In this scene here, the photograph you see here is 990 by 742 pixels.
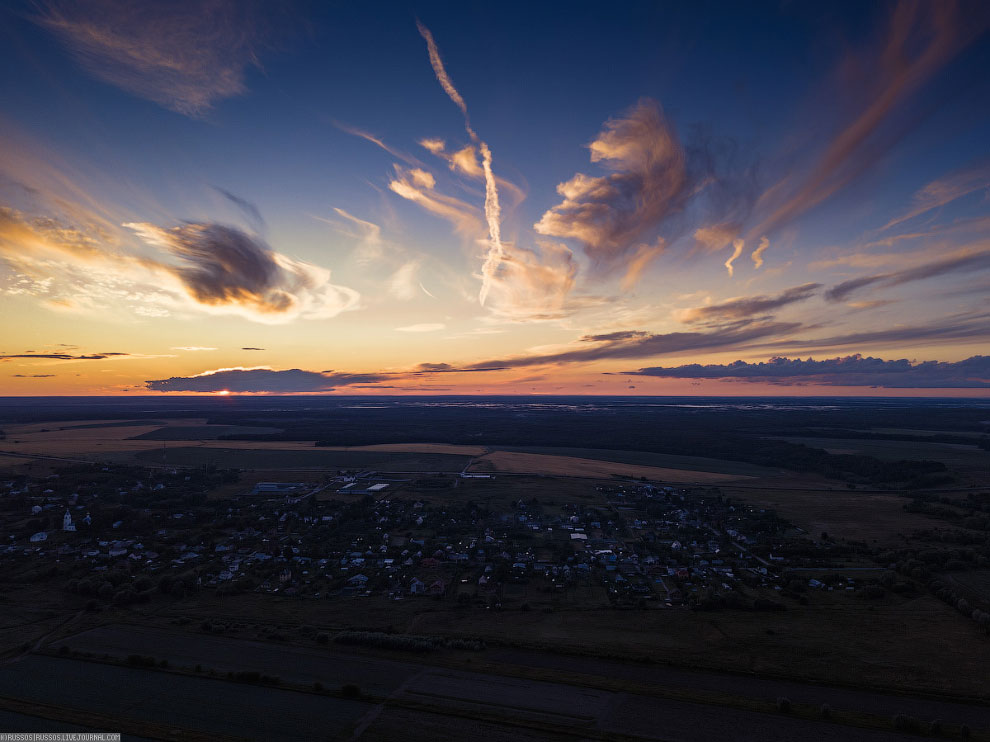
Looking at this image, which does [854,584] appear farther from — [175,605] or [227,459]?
[227,459]

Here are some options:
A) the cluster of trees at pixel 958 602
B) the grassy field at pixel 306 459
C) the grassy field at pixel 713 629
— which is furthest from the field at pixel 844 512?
the grassy field at pixel 306 459

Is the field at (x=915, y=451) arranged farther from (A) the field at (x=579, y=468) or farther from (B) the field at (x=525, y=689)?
(B) the field at (x=525, y=689)

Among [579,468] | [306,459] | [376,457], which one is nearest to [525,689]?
[579,468]

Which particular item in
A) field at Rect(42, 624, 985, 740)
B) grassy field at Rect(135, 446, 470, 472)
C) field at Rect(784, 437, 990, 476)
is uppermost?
grassy field at Rect(135, 446, 470, 472)

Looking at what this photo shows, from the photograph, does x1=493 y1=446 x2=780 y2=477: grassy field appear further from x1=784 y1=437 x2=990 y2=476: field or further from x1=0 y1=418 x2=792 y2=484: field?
x1=784 y1=437 x2=990 y2=476: field

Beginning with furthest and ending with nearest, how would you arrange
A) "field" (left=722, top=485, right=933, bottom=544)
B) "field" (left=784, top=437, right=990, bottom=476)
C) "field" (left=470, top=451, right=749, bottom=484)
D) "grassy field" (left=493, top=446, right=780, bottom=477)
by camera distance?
"grassy field" (left=493, top=446, right=780, bottom=477), "field" (left=784, top=437, right=990, bottom=476), "field" (left=470, top=451, right=749, bottom=484), "field" (left=722, top=485, right=933, bottom=544)

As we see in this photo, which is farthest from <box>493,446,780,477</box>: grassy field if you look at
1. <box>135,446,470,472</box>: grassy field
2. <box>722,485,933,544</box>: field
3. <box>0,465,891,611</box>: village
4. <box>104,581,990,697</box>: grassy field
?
<box>104,581,990,697</box>: grassy field

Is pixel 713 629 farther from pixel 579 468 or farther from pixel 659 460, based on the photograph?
pixel 659 460

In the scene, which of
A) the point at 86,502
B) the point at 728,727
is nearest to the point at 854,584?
the point at 728,727
